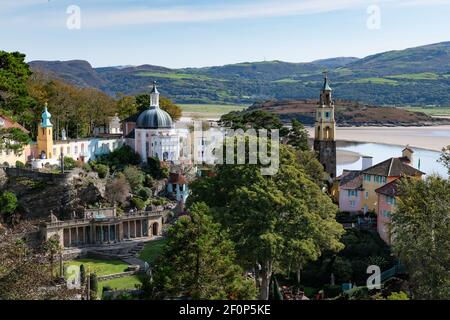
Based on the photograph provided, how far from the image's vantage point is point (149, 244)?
51.7m

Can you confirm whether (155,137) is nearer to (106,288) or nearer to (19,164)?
(19,164)

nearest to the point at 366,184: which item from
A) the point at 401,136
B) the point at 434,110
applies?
the point at 401,136

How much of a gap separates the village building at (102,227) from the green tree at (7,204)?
10.4 ft

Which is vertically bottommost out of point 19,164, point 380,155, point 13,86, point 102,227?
point 102,227

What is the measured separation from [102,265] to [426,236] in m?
24.4

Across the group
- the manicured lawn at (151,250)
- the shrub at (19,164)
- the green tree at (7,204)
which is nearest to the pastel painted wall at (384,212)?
the manicured lawn at (151,250)

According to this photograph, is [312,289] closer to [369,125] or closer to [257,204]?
[257,204]

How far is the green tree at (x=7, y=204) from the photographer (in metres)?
50.3

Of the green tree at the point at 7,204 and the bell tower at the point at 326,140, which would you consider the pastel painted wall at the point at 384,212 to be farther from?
the green tree at the point at 7,204

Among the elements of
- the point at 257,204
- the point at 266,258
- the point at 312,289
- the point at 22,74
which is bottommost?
the point at 312,289

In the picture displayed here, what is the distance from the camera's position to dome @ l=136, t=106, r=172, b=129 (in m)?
65.8

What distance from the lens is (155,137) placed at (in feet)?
213

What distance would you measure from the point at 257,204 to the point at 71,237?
21.4 meters
